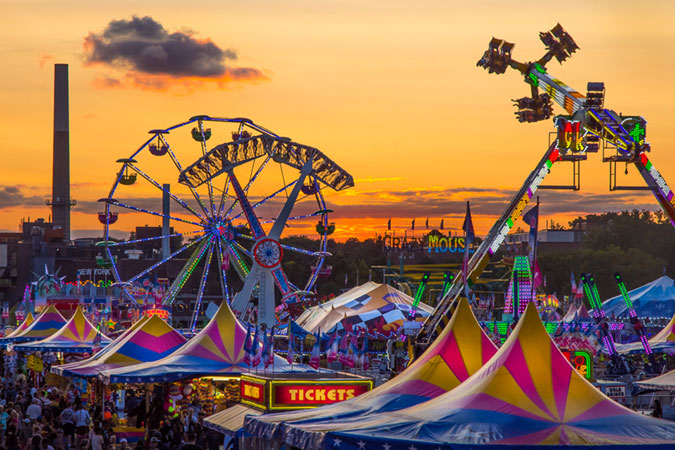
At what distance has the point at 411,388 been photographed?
1620 centimetres

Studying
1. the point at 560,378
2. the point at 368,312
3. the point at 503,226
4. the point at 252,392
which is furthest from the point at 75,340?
the point at 560,378

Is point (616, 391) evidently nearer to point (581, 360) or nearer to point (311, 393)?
point (581, 360)

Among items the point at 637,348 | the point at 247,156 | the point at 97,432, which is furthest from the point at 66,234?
the point at 97,432

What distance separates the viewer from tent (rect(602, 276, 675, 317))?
201 ft

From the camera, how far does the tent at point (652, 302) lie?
201 ft

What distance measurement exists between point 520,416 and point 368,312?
131 feet

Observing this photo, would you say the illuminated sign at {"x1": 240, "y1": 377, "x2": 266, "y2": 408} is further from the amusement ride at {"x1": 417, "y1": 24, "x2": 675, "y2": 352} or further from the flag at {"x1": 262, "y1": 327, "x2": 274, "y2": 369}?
the amusement ride at {"x1": 417, "y1": 24, "x2": 675, "y2": 352}

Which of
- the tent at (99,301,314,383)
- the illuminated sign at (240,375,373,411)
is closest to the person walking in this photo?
the tent at (99,301,314,383)

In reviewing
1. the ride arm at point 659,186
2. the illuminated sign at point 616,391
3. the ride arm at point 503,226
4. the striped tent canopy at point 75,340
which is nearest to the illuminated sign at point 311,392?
the illuminated sign at point 616,391

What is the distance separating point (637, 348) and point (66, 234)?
88.2 metres

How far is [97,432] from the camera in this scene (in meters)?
20.2

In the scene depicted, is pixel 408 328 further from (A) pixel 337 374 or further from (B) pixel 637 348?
(A) pixel 337 374

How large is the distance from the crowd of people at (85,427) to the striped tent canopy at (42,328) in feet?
52.1

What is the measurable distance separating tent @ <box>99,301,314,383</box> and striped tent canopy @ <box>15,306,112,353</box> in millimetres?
11179
